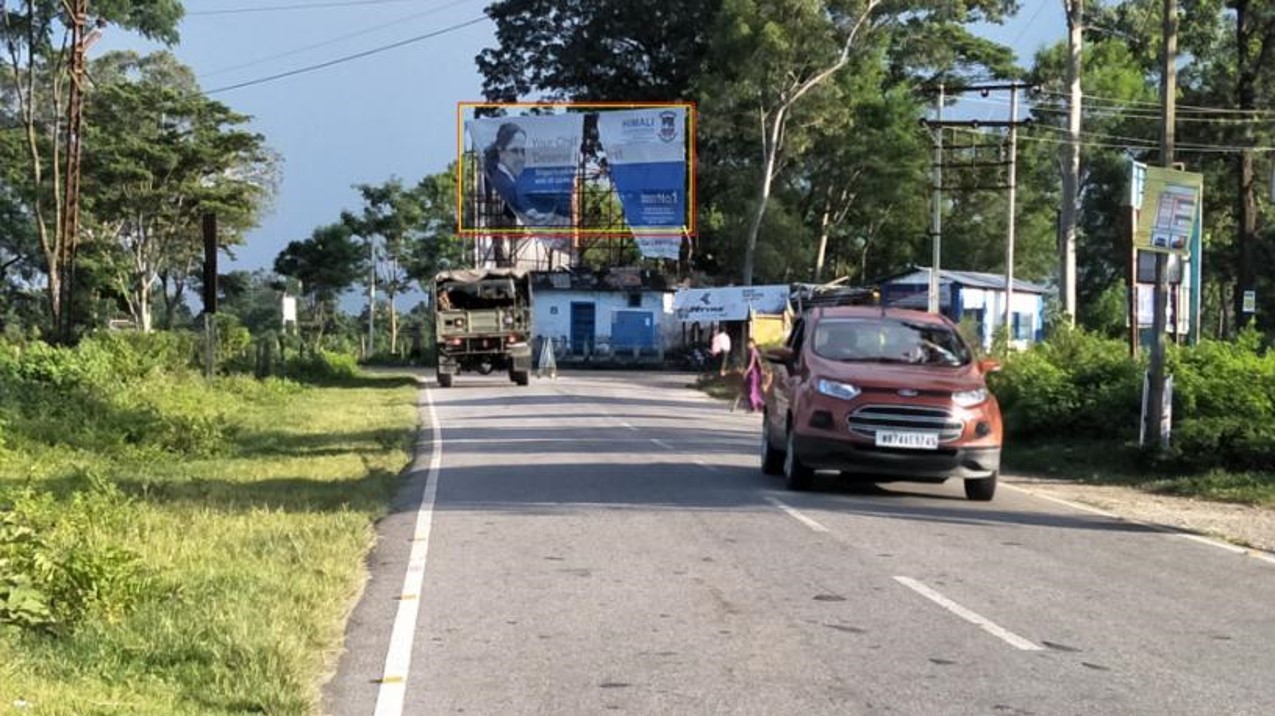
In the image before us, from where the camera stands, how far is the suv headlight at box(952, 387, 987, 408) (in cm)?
1203

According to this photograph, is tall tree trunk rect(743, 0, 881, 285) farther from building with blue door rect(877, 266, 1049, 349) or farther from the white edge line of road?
the white edge line of road

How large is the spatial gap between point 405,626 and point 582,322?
172 feet

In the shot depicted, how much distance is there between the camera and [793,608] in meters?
7.60

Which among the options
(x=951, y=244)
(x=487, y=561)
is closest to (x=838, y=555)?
(x=487, y=561)

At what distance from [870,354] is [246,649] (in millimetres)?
8289

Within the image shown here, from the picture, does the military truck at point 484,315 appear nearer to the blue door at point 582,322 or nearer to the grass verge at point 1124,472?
the grass verge at point 1124,472

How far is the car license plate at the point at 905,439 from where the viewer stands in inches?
465

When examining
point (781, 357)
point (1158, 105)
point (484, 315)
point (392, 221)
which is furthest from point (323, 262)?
point (781, 357)

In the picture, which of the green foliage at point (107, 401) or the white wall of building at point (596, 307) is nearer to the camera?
the green foliage at point (107, 401)

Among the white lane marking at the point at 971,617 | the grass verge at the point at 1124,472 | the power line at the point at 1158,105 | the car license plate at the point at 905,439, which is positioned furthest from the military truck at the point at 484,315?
the white lane marking at the point at 971,617

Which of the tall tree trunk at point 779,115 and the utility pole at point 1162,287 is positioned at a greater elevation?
the tall tree trunk at point 779,115

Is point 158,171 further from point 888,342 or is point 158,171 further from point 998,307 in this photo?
point 888,342

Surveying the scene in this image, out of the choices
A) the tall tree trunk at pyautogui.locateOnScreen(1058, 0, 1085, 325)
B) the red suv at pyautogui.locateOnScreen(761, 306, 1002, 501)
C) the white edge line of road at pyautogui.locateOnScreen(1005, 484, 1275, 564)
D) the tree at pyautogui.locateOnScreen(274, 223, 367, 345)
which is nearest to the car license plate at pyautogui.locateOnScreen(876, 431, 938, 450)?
the red suv at pyautogui.locateOnScreen(761, 306, 1002, 501)

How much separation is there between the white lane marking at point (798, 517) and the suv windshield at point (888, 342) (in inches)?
67.8
